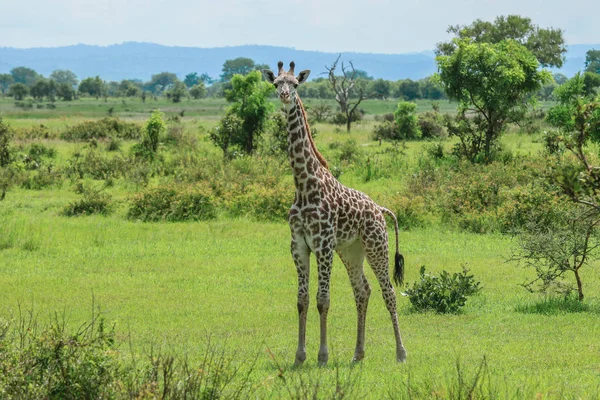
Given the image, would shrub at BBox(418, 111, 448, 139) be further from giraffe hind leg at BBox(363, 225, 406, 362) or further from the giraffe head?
the giraffe head

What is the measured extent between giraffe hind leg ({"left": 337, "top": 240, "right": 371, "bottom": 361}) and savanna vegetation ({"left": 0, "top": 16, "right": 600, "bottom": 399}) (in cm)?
31

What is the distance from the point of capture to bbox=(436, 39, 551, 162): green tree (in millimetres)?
31156

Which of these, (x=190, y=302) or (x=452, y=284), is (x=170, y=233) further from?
A: (x=452, y=284)

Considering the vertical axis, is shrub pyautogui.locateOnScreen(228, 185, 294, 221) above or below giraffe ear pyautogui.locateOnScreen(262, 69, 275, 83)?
below

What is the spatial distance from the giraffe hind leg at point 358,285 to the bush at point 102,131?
A: 35655 millimetres

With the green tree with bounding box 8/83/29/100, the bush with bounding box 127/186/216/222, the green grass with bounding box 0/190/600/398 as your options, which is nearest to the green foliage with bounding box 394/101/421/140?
the bush with bounding box 127/186/216/222

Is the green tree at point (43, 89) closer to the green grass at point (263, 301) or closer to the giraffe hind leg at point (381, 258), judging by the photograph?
the green grass at point (263, 301)

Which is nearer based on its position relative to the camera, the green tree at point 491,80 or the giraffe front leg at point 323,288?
the giraffe front leg at point 323,288

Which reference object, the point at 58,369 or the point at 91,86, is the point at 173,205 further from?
the point at 91,86

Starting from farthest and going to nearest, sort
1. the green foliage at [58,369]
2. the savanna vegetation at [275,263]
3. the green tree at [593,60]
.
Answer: the green tree at [593,60], the savanna vegetation at [275,263], the green foliage at [58,369]

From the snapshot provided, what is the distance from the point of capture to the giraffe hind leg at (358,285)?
1058cm

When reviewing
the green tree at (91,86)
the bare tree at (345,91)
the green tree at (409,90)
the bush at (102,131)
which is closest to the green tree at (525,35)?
the bare tree at (345,91)

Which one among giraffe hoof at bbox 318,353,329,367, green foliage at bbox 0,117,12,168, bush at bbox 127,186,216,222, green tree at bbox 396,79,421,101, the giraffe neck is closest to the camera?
giraffe hoof at bbox 318,353,329,367

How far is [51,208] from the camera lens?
24.6m
